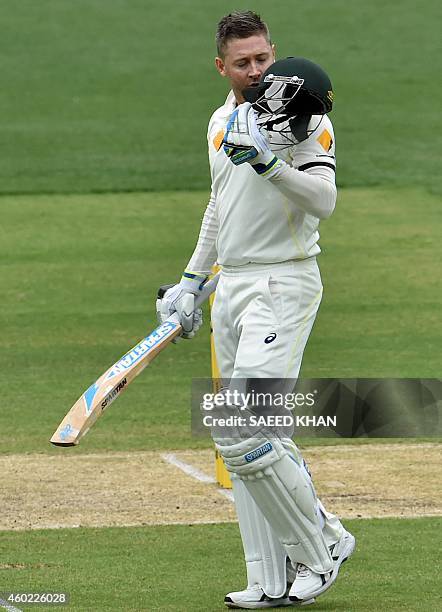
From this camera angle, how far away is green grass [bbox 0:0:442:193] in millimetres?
21328

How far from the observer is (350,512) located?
25.1 feet

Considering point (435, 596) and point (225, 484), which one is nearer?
point (435, 596)

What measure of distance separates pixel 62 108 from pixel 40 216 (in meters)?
7.32

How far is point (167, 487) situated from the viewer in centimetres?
824

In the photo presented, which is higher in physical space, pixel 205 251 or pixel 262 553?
pixel 205 251

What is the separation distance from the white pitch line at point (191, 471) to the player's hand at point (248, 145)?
2.89m

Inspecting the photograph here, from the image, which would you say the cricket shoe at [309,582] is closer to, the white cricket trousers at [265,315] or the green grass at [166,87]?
the white cricket trousers at [265,315]

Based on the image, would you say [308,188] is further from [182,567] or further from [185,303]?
[182,567]

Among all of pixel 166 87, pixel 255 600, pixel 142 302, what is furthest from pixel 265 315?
pixel 166 87

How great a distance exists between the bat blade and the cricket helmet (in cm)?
100

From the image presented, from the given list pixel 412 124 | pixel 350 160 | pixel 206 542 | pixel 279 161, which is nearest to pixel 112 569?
pixel 206 542

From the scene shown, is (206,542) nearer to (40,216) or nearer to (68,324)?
(68,324)

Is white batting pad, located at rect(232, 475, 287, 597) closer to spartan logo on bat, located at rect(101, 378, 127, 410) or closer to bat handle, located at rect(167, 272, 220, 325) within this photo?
spartan logo on bat, located at rect(101, 378, 127, 410)

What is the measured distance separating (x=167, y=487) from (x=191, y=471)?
1.45 ft
